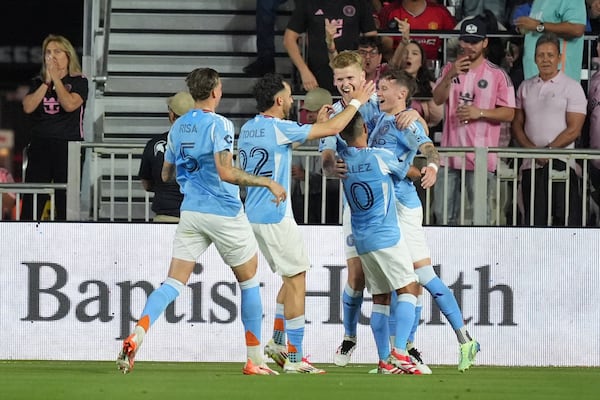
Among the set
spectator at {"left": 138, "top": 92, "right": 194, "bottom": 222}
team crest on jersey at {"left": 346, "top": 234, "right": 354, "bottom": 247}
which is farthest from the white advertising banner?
team crest on jersey at {"left": 346, "top": 234, "right": 354, "bottom": 247}

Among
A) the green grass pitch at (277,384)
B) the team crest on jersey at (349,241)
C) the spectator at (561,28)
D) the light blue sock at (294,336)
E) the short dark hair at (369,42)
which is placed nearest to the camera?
the green grass pitch at (277,384)

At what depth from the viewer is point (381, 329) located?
1190 centimetres

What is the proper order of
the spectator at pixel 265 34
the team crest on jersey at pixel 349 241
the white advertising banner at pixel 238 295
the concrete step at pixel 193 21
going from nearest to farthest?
the team crest on jersey at pixel 349 241 → the white advertising banner at pixel 238 295 → the spectator at pixel 265 34 → the concrete step at pixel 193 21

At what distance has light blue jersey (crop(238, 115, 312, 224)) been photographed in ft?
37.1

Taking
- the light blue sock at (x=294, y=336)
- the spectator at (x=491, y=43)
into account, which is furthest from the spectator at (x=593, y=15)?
the light blue sock at (x=294, y=336)

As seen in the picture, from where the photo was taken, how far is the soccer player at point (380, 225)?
11.5 meters

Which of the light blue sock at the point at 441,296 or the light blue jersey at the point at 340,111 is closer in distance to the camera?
the light blue jersey at the point at 340,111

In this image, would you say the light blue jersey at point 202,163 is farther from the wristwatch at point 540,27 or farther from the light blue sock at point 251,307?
the wristwatch at point 540,27

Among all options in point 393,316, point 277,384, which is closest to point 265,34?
point 393,316

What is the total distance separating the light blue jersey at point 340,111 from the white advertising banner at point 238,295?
6.73ft

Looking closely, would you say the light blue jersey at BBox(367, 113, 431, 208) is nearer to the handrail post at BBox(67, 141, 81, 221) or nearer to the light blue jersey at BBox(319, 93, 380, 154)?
the light blue jersey at BBox(319, 93, 380, 154)

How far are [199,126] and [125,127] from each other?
6.27 m

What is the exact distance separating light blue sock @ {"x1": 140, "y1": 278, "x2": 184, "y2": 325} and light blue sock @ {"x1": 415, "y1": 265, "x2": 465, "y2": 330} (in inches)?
86.7

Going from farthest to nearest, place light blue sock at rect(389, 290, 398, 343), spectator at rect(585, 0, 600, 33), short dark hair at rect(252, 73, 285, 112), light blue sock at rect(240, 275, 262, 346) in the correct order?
1. spectator at rect(585, 0, 600, 33)
2. light blue sock at rect(389, 290, 398, 343)
3. short dark hair at rect(252, 73, 285, 112)
4. light blue sock at rect(240, 275, 262, 346)
